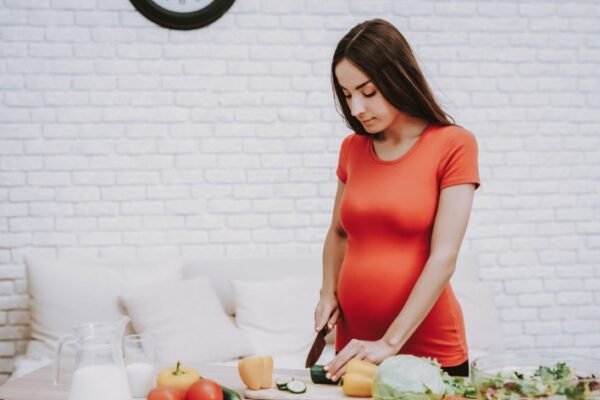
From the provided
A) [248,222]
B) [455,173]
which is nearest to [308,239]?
[248,222]

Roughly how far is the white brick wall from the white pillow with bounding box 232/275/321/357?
29 centimetres

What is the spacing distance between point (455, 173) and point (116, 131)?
1994 mm

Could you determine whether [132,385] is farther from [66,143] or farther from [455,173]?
[66,143]

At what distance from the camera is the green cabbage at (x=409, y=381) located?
1037mm

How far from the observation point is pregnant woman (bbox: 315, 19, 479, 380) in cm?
141

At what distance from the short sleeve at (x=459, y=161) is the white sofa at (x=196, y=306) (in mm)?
1324

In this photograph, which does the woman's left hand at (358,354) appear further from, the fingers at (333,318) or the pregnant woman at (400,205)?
the fingers at (333,318)

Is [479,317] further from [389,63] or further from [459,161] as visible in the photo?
[389,63]

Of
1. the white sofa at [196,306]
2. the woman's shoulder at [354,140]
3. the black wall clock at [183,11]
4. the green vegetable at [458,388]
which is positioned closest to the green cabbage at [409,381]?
the green vegetable at [458,388]

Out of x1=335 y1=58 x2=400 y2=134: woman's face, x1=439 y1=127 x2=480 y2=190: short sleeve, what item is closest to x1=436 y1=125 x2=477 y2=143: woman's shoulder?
x1=439 y1=127 x2=480 y2=190: short sleeve

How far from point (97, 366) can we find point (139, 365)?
162 mm

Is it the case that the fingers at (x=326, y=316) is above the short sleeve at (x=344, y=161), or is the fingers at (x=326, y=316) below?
below

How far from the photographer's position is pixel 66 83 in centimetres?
293

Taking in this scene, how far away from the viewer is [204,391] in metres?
1.11
